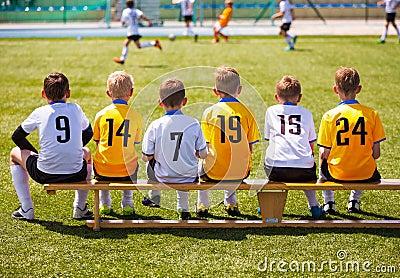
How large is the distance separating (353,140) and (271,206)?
0.85 meters

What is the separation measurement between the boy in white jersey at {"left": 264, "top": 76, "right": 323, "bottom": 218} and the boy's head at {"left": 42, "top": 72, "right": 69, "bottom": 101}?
67.8 inches

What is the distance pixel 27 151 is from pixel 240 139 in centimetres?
179

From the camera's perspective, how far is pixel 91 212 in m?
5.67

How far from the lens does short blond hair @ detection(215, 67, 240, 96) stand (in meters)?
5.46

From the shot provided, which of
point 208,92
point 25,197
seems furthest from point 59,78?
point 208,92

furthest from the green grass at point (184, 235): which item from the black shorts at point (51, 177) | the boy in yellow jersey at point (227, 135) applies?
the boy in yellow jersey at point (227, 135)

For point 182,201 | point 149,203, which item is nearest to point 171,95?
point 182,201

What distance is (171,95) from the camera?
5223 mm

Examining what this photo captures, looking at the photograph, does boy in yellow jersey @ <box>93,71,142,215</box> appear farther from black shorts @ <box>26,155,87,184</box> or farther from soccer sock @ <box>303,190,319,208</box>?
soccer sock @ <box>303,190,319,208</box>

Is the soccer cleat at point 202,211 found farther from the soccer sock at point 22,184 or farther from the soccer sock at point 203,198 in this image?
the soccer sock at point 22,184

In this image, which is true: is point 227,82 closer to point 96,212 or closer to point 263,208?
point 263,208

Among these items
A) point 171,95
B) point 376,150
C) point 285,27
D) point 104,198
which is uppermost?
point 285,27

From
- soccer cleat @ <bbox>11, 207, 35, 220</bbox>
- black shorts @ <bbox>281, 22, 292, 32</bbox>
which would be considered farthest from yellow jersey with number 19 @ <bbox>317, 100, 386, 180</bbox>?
black shorts @ <bbox>281, 22, 292, 32</bbox>

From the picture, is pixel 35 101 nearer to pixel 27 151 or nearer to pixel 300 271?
pixel 27 151
